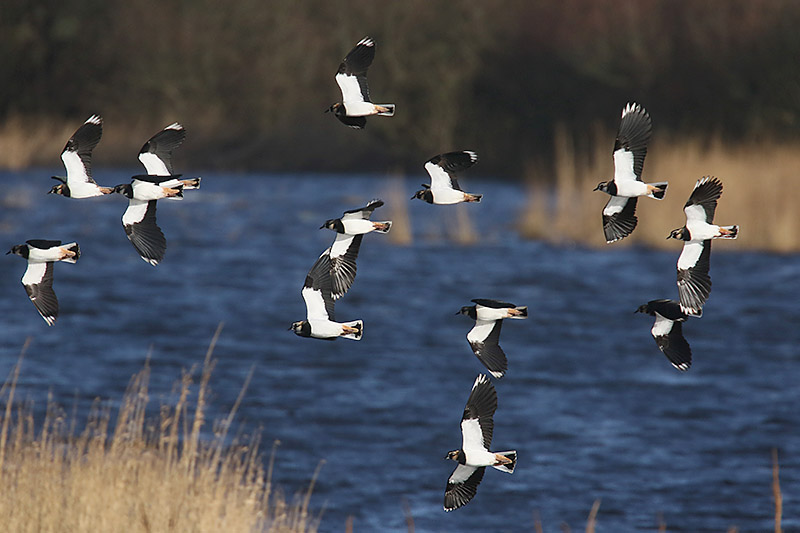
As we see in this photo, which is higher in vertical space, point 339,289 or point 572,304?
point 339,289

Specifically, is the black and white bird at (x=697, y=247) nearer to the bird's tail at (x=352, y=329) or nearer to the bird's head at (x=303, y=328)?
the bird's tail at (x=352, y=329)

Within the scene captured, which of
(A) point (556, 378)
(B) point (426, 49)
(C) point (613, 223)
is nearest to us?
(C) point (613, 223)

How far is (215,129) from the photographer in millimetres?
62281

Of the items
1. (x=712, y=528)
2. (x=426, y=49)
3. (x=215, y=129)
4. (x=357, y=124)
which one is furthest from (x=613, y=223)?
(x=215, y=129)

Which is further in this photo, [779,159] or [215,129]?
[215,129]

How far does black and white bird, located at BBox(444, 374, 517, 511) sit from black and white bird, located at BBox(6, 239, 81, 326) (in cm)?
110

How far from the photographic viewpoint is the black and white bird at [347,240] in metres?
2.78

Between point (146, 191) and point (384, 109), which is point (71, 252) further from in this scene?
point (384, 109)

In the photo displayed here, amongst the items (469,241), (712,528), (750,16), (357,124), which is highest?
(750,16)

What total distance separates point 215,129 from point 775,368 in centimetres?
3719

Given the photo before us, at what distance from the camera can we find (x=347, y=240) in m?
3.01

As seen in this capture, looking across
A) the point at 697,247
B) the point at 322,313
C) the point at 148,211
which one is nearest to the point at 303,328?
the point at 322,313

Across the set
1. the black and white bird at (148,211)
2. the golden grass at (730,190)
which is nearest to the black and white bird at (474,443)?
the black and white bird at (148,211)

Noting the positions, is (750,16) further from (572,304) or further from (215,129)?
(215,129)
